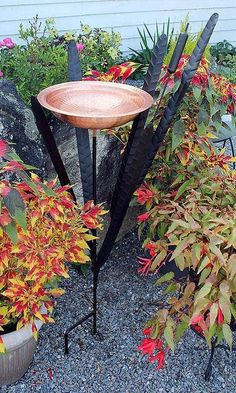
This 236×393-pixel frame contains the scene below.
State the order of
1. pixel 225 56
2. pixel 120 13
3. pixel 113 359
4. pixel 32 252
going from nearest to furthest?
pixel 32 252, pixel 113 359, pixel 120 13, pixel 225 56

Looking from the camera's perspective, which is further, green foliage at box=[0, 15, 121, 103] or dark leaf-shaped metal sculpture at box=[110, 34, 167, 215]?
green foliage at box=[0, 15, 121, 103]

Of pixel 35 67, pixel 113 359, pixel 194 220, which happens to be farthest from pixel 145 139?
pixel 35 67

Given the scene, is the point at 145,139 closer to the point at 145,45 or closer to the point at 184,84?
the point at 184,84

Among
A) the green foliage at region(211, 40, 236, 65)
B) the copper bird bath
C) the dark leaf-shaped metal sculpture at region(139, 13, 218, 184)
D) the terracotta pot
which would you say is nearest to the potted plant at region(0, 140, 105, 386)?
the terracotta pot

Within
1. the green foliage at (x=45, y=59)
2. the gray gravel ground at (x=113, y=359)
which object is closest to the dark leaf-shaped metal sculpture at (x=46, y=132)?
the gray gravel ground at (x=113, y=359)

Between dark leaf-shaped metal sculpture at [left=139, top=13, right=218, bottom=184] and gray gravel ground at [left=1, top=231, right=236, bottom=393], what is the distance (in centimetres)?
84

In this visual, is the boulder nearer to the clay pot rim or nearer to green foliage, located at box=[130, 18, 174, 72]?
the clay pot rim

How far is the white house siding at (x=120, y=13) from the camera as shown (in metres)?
4.76

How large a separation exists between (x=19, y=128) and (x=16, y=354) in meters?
1.05

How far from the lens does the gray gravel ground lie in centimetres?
232

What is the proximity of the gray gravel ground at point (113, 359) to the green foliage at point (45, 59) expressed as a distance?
1.21 m

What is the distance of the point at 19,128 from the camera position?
256 cm

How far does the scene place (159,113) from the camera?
2557mm

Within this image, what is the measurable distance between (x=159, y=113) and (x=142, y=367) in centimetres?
119
